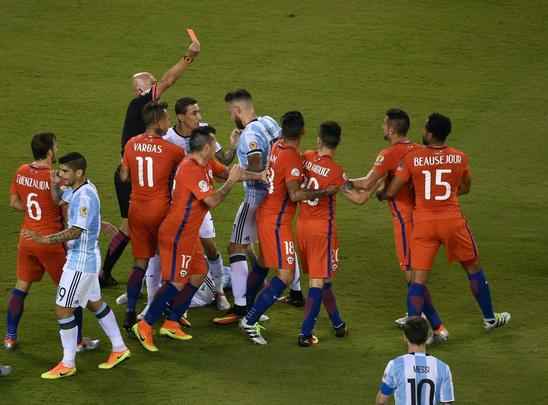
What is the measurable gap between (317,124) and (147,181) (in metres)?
6.56

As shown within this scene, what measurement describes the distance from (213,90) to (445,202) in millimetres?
8204

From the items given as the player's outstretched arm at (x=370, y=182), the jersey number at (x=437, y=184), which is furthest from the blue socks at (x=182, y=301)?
the jersey number at (x=437, y=184)

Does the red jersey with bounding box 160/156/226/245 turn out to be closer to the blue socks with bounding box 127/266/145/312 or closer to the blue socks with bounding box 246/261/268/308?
the blue socks with bounding box 127/266/145/312

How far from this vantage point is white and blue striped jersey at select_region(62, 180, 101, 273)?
336 inches

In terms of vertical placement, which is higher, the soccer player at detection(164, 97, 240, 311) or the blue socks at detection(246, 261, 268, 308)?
the soccer player at detection(164, 97, 240, 311)

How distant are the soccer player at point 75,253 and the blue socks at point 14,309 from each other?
67 cm

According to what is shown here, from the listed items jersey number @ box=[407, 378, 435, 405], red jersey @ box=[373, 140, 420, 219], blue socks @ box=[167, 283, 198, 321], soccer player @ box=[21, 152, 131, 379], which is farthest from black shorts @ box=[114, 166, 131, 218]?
jersey number @ box=[407, 378, 435, 405]

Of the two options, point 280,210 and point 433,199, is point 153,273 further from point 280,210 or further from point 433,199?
point 433,199

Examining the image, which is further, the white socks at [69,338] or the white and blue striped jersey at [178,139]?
the white and blue striped jersey at [178,139]

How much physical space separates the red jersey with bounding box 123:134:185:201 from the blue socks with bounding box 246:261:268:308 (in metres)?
1.07

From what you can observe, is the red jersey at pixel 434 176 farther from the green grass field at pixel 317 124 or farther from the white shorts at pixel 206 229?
the white shorts at pixel 206 229

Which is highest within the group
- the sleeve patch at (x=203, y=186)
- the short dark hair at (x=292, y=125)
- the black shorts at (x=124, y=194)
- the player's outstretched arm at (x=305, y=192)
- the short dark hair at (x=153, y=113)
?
the short dark hair at (x=153, y=113)

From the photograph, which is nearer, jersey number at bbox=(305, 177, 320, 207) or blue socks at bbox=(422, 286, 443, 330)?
jersey number at bbox=(305, 177, 320, 207)

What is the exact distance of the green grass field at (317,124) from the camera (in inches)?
347
